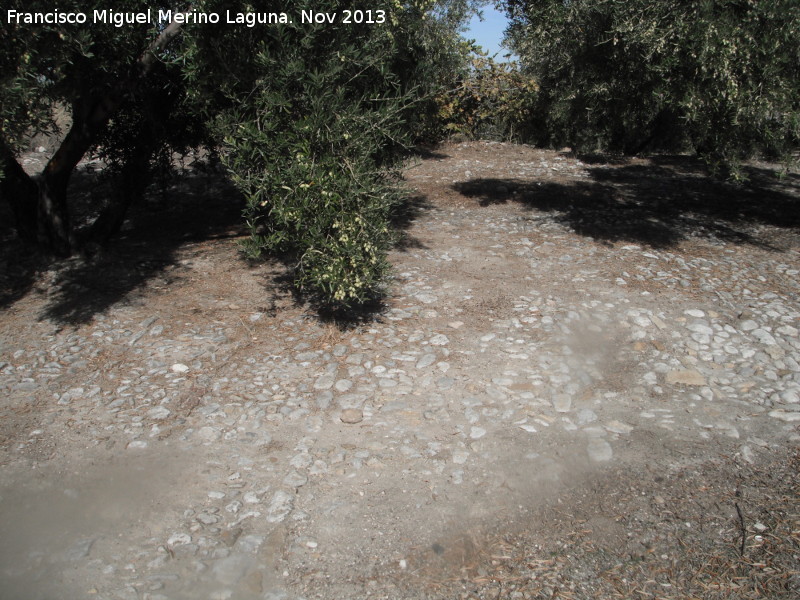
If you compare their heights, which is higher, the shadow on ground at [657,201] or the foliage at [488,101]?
the foliage at [488,101]

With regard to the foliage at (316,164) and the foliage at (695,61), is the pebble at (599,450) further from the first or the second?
the foliage at (695,61)

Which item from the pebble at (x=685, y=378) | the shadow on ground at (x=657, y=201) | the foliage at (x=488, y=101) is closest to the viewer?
the pebble at (x=685, y=378)

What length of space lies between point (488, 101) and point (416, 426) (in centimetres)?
1220

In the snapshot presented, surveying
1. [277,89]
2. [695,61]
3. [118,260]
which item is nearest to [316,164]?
[277,89]

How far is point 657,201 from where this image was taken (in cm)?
1005

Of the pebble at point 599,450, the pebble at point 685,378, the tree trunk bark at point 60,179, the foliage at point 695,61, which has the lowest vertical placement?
the pebble at point 599,450

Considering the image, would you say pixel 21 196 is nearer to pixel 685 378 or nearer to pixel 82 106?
pixel 82 106

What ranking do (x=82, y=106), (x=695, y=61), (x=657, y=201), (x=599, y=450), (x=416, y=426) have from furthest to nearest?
(x=657, y=201), (x=82, y=106), (x=695, y=61), (x=416, y=426), (x=599, y=450)

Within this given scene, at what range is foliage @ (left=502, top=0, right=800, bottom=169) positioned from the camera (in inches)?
243

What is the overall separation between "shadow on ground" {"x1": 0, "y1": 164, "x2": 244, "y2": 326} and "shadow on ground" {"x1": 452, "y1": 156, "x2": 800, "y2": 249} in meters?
4.24

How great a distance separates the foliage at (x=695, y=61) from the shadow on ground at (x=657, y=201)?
53.4 inches

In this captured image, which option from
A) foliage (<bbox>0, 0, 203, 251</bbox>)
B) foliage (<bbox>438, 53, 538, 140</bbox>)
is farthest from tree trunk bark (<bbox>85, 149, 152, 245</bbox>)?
foliage (<bbox>438, 53, 538, 140</bbox>)

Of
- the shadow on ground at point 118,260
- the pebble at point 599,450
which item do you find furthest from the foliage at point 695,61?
the shadow on ground at point 118,260

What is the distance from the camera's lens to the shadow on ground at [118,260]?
21.7 feet
